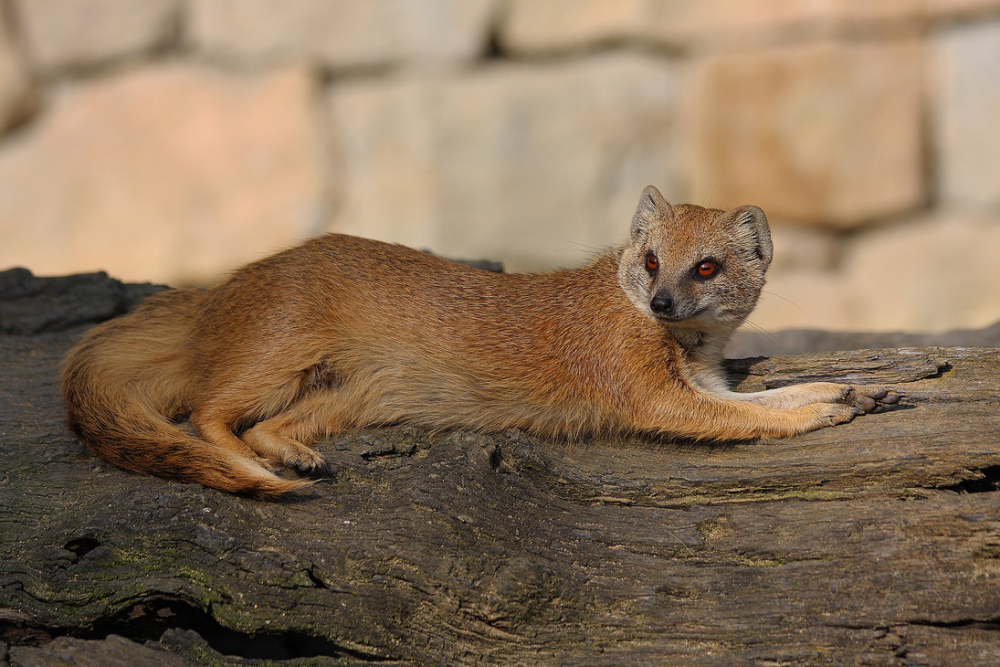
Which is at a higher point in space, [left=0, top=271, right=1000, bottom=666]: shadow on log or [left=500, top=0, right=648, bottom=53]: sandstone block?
[left=500, top=0, right=648, bottom=53]: sandstone block

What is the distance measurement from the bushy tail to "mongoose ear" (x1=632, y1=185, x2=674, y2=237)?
7.86ft

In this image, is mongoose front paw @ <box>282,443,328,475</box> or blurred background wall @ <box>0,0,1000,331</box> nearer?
mongoose front paw @ <box>282,443,328,475</box>

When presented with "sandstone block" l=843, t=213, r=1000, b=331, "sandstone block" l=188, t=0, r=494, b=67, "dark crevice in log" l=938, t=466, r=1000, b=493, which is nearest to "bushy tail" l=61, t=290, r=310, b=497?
"dark crevice in log" l=938, t=466, r=1000, b=493

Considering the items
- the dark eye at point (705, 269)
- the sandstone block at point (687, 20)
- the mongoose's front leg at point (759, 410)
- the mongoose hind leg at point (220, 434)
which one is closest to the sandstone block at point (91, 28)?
the sandstone block at point (687, 20)

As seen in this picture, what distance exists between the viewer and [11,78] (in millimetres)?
10750

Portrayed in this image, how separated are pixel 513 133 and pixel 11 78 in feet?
18.7

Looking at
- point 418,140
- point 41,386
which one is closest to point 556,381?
point 41,386

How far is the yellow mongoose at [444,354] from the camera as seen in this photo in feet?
15.5

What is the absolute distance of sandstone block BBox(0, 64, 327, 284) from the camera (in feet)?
34.5

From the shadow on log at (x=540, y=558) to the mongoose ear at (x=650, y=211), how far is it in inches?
59.6

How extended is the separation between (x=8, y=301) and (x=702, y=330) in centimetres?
446

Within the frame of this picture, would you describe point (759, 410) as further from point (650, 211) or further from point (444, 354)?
point (444, 354)

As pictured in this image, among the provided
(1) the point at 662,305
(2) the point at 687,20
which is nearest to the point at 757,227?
(1) the point at 662,305

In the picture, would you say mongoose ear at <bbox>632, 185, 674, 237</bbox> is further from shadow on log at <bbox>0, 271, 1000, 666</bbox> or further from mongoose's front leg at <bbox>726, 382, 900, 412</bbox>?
shadow on log at <bbox>0, 271, 1000, 666</bbox>
